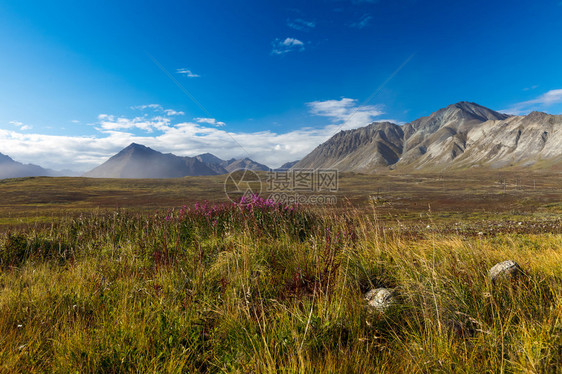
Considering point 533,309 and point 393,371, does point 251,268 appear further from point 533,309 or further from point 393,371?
point 533,309

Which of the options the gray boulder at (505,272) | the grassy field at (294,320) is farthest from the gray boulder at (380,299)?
the gray boulder at (505,272)

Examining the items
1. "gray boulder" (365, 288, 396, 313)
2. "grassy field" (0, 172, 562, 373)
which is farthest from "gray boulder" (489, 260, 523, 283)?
"gray boulder" (365, 288, 396, 313)

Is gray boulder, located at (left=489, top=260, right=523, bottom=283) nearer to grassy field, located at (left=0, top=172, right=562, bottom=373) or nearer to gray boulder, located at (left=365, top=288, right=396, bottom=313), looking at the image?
grassy field, located at (left=0, top=172, right=562, bottom=373)

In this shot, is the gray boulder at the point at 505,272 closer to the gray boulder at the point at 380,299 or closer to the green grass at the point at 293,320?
the green grass at the point at 293,320

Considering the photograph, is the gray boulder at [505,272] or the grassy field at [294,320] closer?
the grassy field at [294,320]

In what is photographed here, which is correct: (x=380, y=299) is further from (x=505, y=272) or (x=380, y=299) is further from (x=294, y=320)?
(x=505, y=272)

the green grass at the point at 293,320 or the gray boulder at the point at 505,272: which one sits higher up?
the gray boulder at the point at 505,272

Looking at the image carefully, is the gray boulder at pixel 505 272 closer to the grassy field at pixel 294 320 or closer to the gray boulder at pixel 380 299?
the grassy field at pixel 294 320

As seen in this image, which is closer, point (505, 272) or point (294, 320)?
point (294, 320)

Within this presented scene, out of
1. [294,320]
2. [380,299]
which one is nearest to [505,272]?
[380,299]

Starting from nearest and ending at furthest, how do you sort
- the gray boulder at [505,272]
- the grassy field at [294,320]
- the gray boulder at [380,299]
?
the grassy field at [294,320], the gray boulder at [380,299], the gray boulder at [505,272]

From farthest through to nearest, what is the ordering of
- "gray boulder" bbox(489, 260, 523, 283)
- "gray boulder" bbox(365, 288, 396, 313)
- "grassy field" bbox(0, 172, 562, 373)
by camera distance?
"gray boulder" bbox(489, 260, 523, 283), "gray boulder" bbox(365, 288, 396, 313), "grassy field" bbox(0, 172, 562, 373)

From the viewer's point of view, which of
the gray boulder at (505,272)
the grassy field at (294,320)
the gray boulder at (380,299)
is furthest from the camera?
the gray boulder at (505,272)

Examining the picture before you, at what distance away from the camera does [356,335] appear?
260 cm
